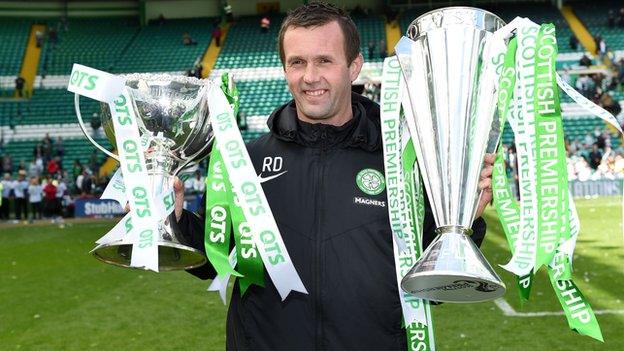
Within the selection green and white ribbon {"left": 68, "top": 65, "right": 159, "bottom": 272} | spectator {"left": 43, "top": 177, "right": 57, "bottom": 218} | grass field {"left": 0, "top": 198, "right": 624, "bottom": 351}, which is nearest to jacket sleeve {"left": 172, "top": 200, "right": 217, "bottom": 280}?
green and white ribbon {"left": 68, "top": 65, "right": 159, "bottom": 272}

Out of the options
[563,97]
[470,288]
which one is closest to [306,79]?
[470,288]

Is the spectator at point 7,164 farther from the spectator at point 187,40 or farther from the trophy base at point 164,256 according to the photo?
the trophy base at point 164,256

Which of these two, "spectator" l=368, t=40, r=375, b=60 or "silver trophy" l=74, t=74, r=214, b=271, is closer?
"silver trophy" l=74, t=74, r=214, b=271

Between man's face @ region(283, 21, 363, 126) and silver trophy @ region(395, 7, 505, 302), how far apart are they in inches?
7.1

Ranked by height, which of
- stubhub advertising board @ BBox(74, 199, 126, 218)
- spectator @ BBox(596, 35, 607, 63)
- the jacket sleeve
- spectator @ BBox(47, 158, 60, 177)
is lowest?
stubhub advertising board @ BBox(74, 199, 126, 218)

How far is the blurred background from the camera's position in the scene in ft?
24.8

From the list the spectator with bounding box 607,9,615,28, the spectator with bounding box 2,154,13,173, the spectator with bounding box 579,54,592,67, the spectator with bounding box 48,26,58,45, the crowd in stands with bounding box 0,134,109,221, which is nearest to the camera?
the crowd in stands with bounding box 0,134,109,221

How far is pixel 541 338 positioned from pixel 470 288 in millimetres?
4843

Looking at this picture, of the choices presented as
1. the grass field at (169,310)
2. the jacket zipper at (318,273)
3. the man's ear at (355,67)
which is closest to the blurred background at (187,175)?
the grass field at (169,310)

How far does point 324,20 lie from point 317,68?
132 millimetres

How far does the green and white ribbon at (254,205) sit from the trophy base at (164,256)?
0.70ft

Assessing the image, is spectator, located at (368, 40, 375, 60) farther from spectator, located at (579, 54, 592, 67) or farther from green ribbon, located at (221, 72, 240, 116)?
green ribbon, located at (221, 72, 240, 116)

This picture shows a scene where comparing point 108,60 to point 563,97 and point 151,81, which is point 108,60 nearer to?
point 563,97

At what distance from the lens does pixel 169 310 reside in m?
8.41
